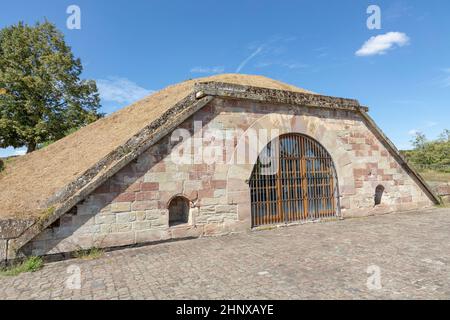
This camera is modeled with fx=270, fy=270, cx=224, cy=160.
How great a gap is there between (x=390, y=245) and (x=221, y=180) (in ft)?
12.8

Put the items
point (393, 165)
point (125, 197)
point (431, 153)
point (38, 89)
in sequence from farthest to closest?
point (431, 153) → point (38, 89) → point (393, 165) → point (125, 197)

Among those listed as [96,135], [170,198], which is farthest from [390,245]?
[96,135]

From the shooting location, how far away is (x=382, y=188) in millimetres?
9523

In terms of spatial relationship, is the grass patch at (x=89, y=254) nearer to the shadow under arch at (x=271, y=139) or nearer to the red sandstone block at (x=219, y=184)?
the red sandstone block at (x=219, y=184)

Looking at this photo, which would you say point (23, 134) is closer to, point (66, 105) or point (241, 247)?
point (66, 105)

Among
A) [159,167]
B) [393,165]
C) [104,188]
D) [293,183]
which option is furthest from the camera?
[393,165]

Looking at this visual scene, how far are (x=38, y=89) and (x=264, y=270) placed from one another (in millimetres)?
20048

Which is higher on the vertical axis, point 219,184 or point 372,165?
point 372,165

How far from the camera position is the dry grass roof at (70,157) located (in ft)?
22.0

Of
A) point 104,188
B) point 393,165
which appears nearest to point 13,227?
point 104,188

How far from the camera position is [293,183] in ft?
25.8

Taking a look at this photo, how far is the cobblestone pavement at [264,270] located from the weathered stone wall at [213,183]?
0.44 metres

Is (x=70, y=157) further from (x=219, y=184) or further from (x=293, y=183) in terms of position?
(x=293, y=183)

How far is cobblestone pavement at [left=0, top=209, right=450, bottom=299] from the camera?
342cm
